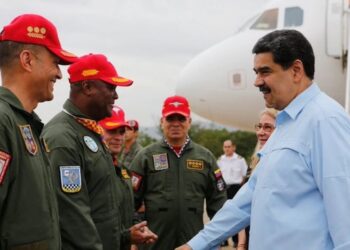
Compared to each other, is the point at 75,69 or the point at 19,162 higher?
the point at 75,69

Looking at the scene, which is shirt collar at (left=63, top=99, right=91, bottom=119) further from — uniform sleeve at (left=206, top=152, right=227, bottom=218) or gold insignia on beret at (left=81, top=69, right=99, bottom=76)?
uniform sleeve at (left=206, top=152, right=227, bottom=218)

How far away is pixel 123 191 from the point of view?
14.3 feet

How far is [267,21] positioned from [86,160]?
344 inches

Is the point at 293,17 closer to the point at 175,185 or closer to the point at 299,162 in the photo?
the point at 175,185

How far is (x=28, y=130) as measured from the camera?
103 inches

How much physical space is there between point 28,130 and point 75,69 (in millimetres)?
1313

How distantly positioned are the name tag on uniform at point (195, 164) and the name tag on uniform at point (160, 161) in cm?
18

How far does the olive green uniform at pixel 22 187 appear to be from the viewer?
2.47 meters

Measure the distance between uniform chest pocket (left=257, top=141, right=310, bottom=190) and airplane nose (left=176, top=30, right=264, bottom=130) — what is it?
325 inches

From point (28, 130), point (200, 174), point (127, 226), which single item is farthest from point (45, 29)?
point (200, 174)

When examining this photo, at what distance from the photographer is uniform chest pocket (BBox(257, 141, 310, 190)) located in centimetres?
262

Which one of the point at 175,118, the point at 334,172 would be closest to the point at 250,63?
the point at 175,118

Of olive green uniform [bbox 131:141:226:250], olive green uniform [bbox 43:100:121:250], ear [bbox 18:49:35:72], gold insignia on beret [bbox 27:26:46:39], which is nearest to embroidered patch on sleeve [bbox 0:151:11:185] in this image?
ear [bbox 18:49:35:72]

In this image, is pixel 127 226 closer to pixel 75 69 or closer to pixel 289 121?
pixel 75 69
